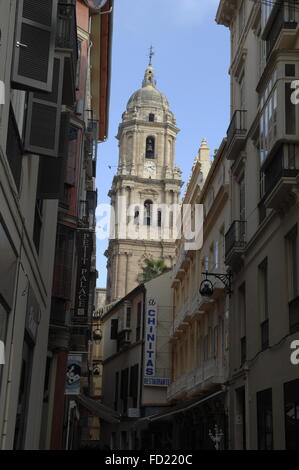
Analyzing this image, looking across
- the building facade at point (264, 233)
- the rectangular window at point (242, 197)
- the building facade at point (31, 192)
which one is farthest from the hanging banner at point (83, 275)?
the rectangular window at point (242, 197)

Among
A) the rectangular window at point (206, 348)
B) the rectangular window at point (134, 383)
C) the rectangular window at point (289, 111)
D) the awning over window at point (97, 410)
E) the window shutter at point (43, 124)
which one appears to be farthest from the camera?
the rectangular window at point (134, 383)

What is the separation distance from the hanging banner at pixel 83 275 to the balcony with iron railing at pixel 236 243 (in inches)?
266

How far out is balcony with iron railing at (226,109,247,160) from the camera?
20.7 meters

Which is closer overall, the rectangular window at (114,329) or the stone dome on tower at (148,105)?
the rectangular window at (114,329)

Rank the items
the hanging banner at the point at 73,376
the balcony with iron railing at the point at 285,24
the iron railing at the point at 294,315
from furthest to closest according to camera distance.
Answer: the hanging banner at the point at 73,376, the balcony with iron railing at the point at 285,24, the iron railing at the point at 294,315

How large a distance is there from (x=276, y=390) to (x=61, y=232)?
8.89m

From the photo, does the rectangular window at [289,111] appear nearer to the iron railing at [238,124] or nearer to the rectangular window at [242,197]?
the iron railing at [238,124]

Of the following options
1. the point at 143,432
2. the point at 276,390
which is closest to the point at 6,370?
the point at 276,390

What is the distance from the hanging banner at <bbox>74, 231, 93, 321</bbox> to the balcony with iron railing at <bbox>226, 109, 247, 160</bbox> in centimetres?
679

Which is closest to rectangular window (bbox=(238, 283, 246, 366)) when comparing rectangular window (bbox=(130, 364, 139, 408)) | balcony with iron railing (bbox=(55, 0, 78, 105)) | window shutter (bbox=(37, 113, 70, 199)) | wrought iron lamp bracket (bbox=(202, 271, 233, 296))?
wrought iron lamp bracket (bbox=(202, 271, 233, 296))

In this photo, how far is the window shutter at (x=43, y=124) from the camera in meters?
11.0

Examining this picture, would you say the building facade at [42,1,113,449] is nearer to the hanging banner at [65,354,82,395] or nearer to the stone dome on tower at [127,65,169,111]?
the hanging banner at [65,354,82,395]

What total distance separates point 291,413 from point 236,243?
20.5 feet

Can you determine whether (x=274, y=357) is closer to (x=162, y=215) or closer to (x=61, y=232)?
(x=61, y=232)
